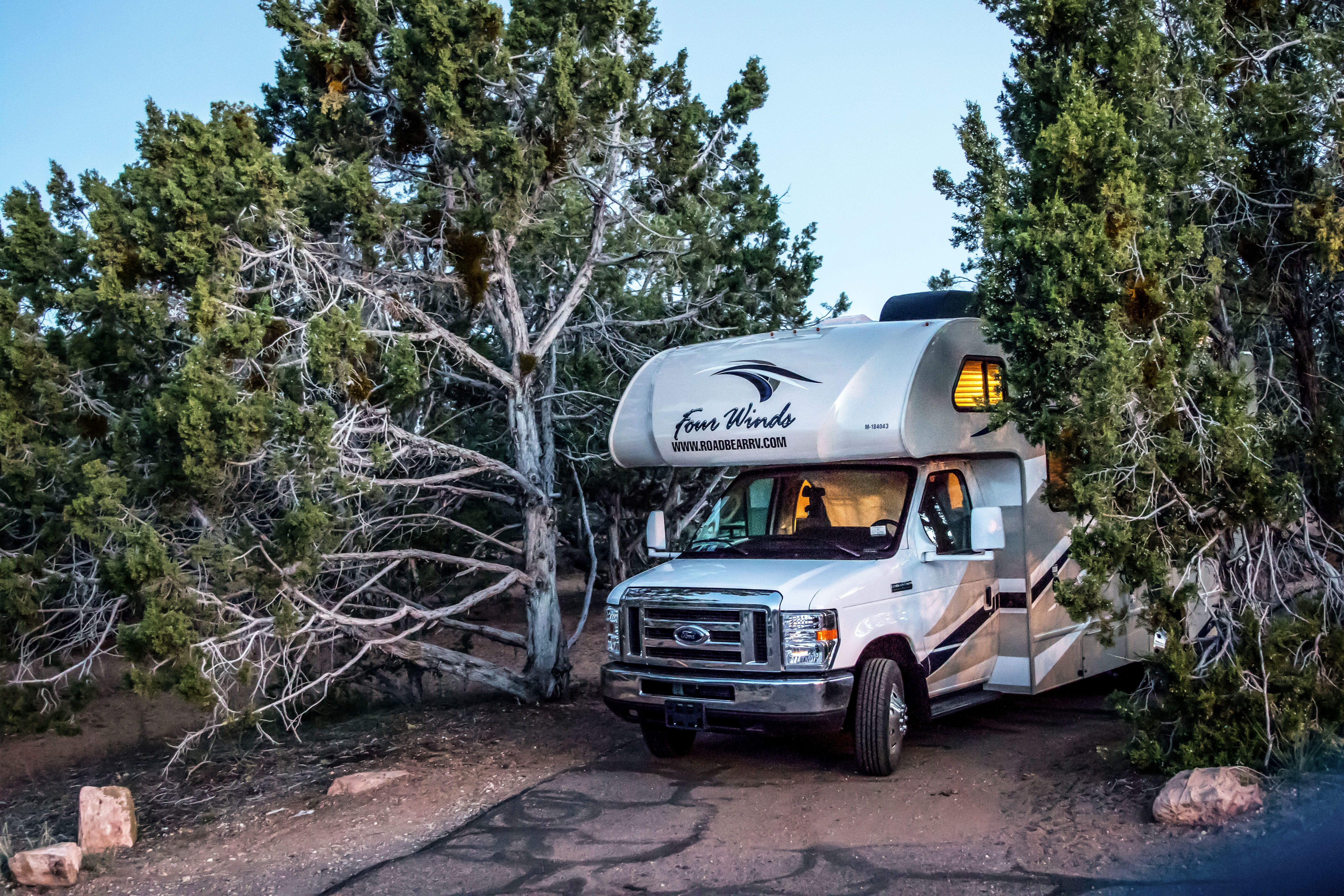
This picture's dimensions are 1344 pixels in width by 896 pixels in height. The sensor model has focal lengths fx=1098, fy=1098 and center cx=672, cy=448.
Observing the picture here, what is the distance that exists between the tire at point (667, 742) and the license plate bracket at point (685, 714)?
77 cm

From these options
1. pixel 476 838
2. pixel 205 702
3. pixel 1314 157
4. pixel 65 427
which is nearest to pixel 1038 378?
pixel 1314 157

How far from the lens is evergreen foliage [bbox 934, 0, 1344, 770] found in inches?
245

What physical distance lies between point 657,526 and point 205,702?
3.53 metres

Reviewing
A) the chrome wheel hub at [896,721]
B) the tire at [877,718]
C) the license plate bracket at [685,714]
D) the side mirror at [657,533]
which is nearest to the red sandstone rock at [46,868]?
the license plate bracket at [685,714]

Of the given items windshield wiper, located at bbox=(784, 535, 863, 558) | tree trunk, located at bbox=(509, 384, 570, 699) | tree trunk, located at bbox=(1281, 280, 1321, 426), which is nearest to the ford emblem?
windshield wiper, located at bbox=(784, 535, 863, 558)

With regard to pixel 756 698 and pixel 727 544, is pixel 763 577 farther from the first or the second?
pixel 727 544

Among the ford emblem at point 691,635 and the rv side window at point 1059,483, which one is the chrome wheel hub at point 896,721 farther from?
the rv side window at point 1059,483

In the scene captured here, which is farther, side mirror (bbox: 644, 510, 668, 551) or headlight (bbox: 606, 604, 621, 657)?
side mirror (bbox: 644, 510, 668, 551)

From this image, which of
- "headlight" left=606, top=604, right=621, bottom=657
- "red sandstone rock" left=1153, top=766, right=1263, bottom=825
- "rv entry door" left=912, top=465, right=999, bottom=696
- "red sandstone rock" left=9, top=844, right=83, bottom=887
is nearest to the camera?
"red sandstone rock" left=1153, top=766, right=1263, bottom=825

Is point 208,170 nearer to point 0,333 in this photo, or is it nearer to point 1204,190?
point 0,333

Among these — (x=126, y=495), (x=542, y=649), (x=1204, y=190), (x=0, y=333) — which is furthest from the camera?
(x=542, y=649)

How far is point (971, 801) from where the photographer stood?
22.7 feet

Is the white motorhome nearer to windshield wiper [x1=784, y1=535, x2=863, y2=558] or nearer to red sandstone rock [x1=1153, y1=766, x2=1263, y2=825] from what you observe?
windshield wiper [x1=784, y1=535, x2=863, y2=558]

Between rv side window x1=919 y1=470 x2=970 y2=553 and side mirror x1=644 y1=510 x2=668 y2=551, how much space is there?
6.69ft
